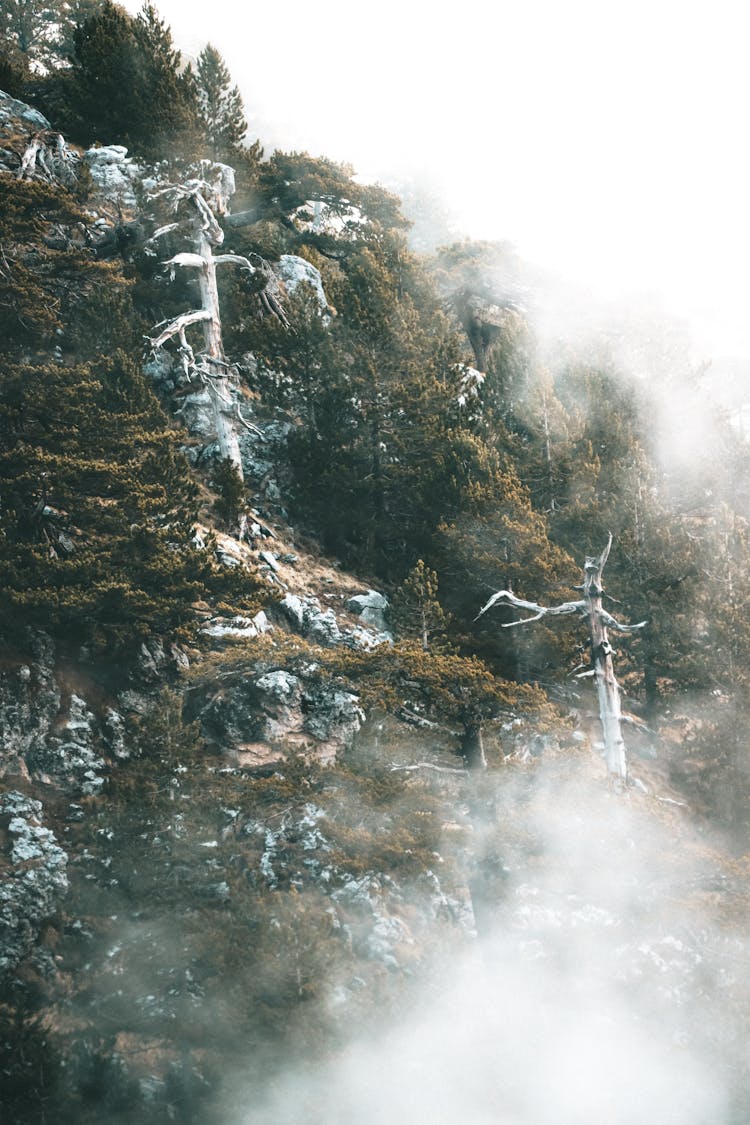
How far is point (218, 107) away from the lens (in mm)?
38750

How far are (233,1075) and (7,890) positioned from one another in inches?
212

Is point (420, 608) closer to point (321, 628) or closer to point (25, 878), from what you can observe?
point (321, 628)

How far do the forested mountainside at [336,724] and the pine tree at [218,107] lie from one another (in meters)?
6.86

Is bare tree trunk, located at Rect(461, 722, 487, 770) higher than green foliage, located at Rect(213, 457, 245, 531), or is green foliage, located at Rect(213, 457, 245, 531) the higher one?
green foliage, located at Rect(213, 457, 245, 531)

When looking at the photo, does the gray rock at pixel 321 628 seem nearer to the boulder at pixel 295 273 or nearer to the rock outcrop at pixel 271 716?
the rock outcrop at pixel 271 716

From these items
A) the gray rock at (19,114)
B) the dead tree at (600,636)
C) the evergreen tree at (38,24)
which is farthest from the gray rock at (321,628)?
the evergreen tree at (38,24)

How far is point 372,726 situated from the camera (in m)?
19.1

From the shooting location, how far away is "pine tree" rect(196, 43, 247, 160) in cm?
3738

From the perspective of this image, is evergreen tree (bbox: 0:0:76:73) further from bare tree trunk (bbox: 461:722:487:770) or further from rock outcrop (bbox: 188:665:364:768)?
bare tree trunk (bbox: 461:722:487:770)

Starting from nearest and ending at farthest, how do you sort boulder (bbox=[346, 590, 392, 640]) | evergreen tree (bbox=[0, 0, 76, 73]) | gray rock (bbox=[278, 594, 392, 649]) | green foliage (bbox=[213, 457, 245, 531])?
gray rock (bbox=[278, 594, 392, 649]) < green foliage (bbox=[213, 457, 245, 531]) < boulder (bbox=[346, 590, 392, 640]) < evergreen tree (bbox=[0, 0, 76, 73])

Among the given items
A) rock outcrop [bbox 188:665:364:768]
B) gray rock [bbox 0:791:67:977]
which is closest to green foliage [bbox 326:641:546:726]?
rock outcrop [bbox 188:665:364:768]

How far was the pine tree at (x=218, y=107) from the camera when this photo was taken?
3738cm

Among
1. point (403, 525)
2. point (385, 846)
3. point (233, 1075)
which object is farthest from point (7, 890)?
point (403, 525)

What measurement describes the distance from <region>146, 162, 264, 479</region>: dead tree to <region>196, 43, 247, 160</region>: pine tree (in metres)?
5.93
